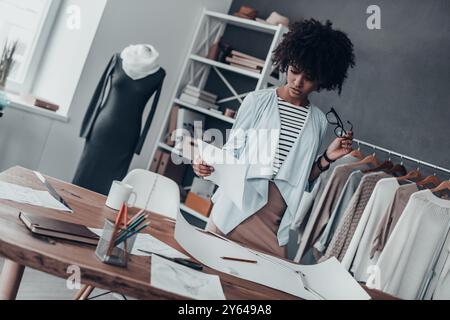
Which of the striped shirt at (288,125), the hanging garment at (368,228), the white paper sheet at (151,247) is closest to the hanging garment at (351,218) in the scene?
the hanging garment at (368,228)

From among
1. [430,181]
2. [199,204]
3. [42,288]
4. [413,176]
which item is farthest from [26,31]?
[430,181]

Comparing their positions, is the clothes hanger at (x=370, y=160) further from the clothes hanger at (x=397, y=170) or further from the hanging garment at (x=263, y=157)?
the hanging garment at (x=263, y=157)

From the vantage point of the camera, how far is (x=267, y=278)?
1707 mm

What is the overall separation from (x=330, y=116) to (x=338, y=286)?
99.7 inches

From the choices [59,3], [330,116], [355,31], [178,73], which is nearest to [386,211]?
[330,116]

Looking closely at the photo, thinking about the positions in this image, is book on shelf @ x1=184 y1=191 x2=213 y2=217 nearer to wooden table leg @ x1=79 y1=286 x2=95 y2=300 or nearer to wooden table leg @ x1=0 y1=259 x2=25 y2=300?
wooden table leg @ x1=79 y1=286 x2=95 y2=300

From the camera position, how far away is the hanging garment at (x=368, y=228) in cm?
326

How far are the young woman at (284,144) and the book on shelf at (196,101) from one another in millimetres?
2200

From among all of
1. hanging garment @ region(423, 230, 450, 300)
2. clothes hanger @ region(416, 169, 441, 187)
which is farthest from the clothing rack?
hanging garment @ region(423, 230, 450, 300)

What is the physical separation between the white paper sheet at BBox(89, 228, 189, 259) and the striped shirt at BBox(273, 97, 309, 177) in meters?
0.76

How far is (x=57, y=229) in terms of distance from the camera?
1.39 metres

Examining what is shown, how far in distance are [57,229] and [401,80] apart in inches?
117

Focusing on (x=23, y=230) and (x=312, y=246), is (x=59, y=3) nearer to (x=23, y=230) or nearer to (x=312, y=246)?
(x=312, y=246)
